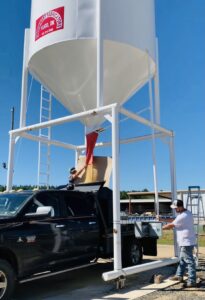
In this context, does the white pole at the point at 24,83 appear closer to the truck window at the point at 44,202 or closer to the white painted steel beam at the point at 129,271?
the truck window at the point at 44,202

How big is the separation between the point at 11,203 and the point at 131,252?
3542 millimetres

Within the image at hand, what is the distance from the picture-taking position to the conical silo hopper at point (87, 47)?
28.8 ft

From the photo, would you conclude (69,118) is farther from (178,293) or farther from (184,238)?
(178,293)

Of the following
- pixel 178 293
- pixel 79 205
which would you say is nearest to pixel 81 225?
pixel 79 205

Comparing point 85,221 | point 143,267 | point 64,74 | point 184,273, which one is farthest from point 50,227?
point 64,74

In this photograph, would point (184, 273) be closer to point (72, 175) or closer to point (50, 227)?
point (50, 227)

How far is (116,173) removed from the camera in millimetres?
7293

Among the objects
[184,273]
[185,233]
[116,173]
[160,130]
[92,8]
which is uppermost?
[92,8]

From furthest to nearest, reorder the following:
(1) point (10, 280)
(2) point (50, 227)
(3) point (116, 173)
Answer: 1. (3) point (116, 173)
2. (2) point (50, 227)
3. (1) point (10, 280)

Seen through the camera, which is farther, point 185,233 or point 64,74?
point 64,74

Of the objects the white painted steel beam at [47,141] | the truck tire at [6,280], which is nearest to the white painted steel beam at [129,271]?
the truck tire at [6,280]

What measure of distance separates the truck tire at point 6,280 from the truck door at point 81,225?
1.45 m

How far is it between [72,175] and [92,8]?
179 inches

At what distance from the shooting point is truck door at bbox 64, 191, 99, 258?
713 centimetres
